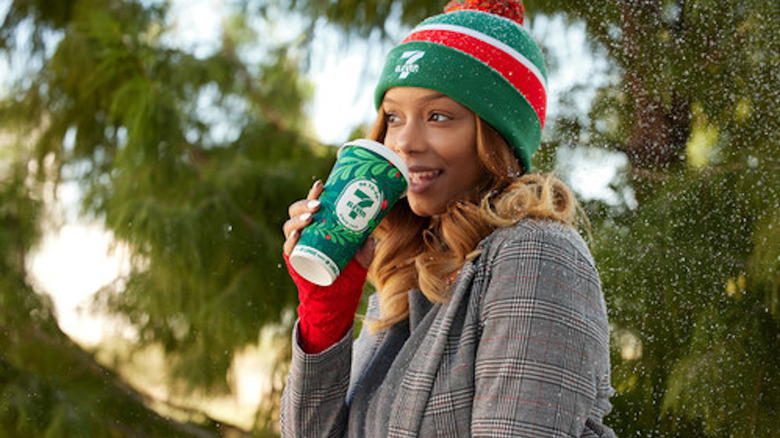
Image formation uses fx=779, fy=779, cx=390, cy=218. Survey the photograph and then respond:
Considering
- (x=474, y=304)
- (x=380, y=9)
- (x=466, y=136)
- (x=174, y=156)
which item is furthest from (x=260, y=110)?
(x=474, y=304)

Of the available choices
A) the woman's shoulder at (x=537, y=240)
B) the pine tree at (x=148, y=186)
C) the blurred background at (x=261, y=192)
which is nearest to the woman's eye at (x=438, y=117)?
the woman's shoulder at (x=537, y=240)

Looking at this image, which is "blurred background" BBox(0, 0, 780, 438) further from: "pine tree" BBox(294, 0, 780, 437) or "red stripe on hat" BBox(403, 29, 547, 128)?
"red stripe on hat" BBox(403, 29, 547, 128)

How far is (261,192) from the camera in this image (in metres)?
2.65

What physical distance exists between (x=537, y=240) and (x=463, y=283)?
112mm

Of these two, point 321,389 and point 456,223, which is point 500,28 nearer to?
point 456,223

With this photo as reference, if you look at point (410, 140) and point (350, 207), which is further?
point (410, 140)

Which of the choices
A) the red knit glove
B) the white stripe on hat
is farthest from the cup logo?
the white stripe on hat

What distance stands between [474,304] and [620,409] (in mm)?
1026

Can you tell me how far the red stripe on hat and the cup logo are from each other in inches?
11.8

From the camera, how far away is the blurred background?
172 cm

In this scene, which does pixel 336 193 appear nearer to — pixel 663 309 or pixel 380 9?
pixel 663 309

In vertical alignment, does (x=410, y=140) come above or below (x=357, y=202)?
above

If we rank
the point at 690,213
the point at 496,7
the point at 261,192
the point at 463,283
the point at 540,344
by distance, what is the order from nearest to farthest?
the point at 540,344
the point at 463,283
the point at 496,7
the point at 690,213
the point at 261,192

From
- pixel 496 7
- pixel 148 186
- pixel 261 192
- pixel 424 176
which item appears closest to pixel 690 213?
pixel 496 7
